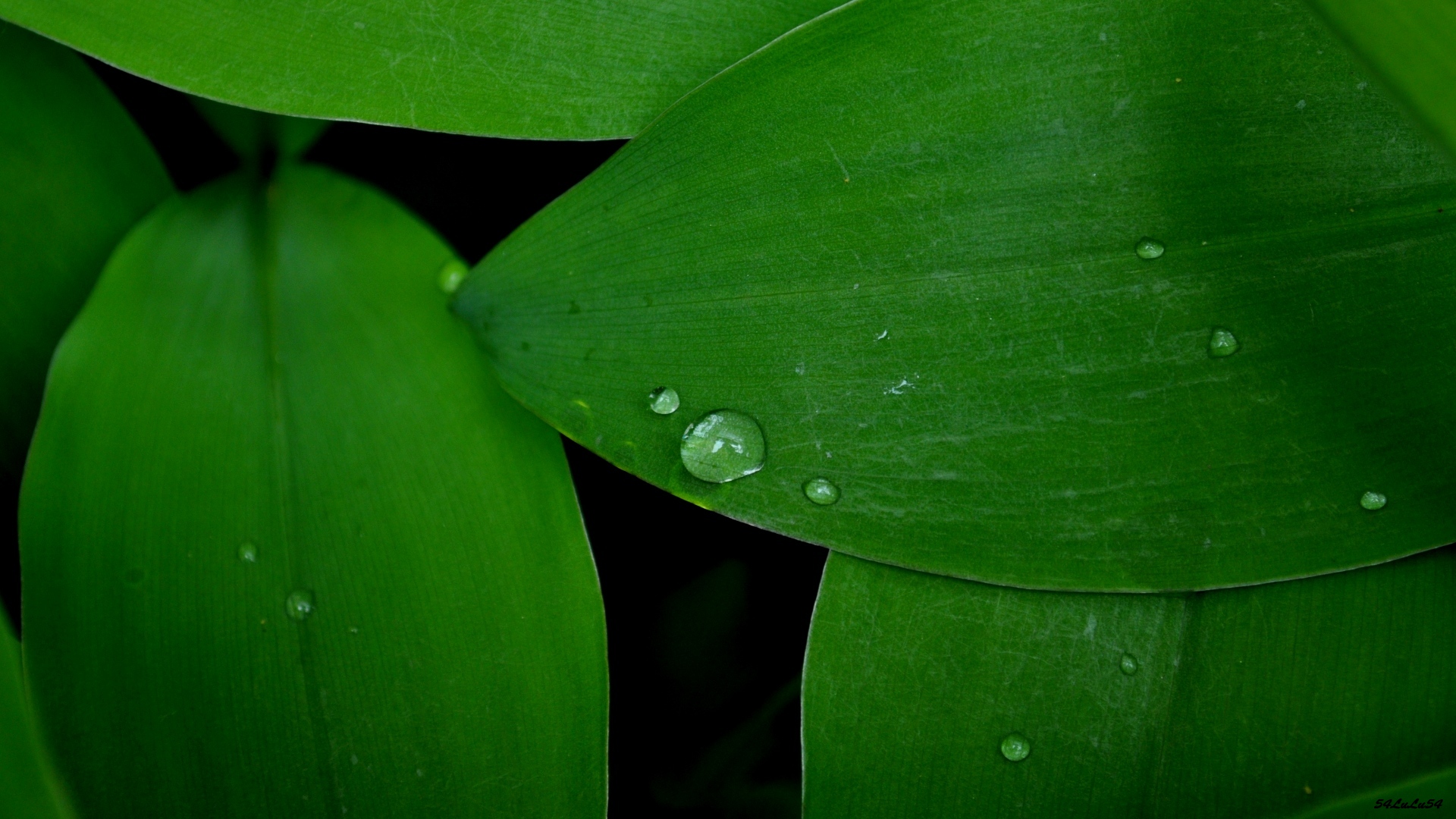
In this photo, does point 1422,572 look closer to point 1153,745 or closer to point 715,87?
point 1153,745

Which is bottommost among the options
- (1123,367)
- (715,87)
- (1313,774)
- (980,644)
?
(1313,774)

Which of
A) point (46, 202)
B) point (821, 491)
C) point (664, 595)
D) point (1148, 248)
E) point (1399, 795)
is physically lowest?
point (1399, 795)

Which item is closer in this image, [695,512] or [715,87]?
[715,87]

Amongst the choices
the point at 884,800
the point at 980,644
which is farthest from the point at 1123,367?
the point at 884,800

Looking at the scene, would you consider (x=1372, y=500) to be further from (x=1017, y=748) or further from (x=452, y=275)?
(x=452, y=275)

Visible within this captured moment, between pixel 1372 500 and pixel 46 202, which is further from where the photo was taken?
pixel 46 202

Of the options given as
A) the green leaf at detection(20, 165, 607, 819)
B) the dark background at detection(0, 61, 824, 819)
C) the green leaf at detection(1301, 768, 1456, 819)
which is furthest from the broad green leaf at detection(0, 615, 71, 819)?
the green leaf at detection(1301, 768, 1456, 819)

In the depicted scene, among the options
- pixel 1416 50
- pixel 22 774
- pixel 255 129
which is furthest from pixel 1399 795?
pixel 255 129

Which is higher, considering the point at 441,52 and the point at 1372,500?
the point at 441,52
